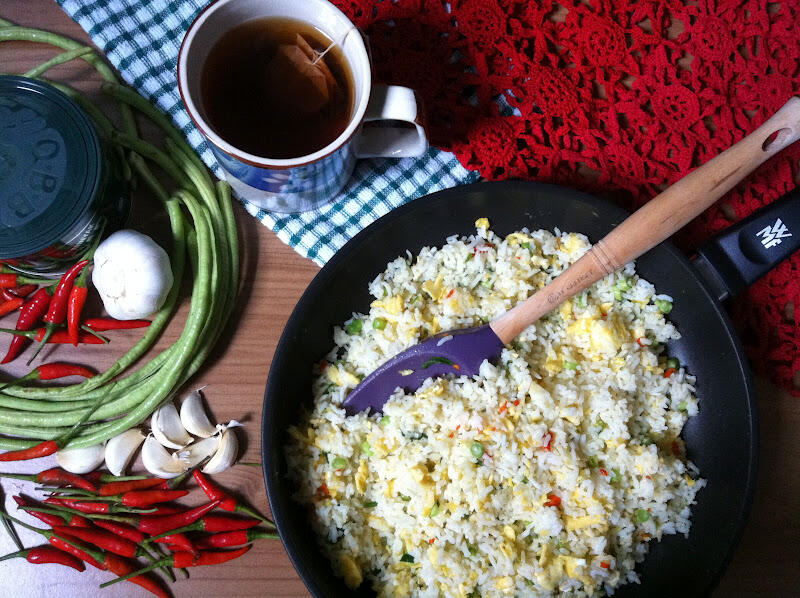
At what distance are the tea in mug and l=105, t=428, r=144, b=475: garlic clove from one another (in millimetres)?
761

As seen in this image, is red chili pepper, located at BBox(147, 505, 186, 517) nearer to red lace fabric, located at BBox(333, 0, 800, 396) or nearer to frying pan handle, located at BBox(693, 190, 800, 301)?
red lace fabric, located at BBox(333, 0, 800, 396)

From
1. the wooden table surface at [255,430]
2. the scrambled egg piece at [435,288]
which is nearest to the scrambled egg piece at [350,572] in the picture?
the wooden table surface at [255,430]

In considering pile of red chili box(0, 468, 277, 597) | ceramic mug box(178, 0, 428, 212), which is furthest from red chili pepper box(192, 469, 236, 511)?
ceramic mug box(178, 0, 428, 212)

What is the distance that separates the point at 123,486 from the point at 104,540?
0.13m

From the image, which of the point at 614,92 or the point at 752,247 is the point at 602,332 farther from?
the point at 614,92

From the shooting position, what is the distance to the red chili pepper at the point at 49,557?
1478 millimetres

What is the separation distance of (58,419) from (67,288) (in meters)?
0.32

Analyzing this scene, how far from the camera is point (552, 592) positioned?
1.39 meters

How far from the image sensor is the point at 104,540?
148 centimetres

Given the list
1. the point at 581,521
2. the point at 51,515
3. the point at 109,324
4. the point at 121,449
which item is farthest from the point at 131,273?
the point at 581,521

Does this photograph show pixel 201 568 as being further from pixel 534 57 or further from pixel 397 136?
pixel 534 57

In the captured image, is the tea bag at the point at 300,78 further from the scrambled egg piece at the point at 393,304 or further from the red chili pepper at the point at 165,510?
the red chili pepper at the point at 165,510

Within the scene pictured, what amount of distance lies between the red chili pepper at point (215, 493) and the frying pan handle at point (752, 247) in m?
1.21

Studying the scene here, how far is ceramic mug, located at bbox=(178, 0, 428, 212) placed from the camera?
3.94 feet
